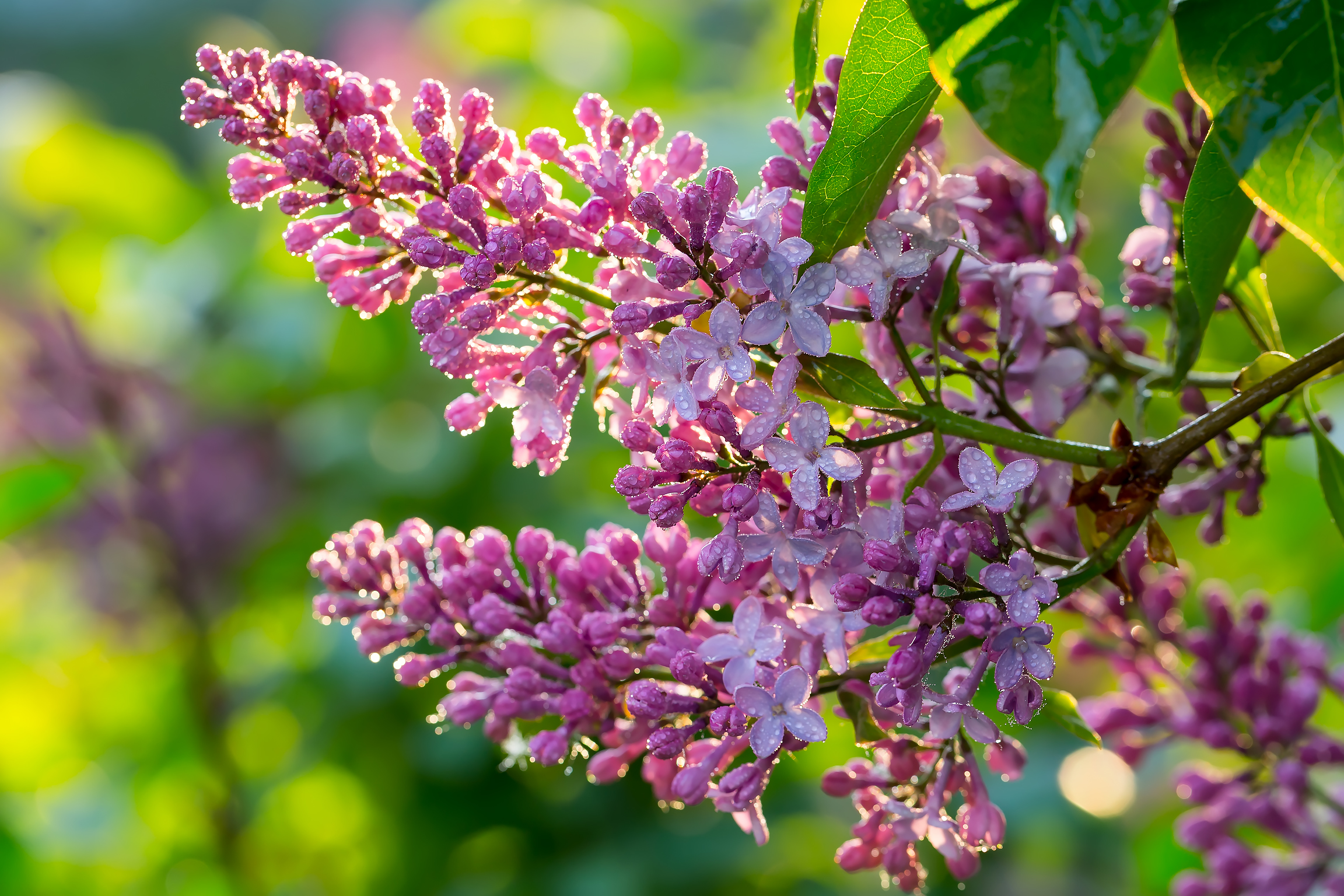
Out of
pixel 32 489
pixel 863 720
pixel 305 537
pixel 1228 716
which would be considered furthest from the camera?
pixel 305 537

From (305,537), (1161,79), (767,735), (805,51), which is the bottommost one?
(767,735)

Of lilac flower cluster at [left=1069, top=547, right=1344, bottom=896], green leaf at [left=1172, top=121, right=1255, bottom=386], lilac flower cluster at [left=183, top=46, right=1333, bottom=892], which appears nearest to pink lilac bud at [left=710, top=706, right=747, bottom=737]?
lilac flower cluster at [left=183, top=46, right=1333, bottom=892]

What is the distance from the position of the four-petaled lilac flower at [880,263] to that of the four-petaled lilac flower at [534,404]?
18 cm

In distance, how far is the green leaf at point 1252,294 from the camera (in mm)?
736

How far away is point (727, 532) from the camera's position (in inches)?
23.2

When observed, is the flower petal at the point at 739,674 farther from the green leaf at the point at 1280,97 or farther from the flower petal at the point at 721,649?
the green leaf at the point at 1280,97

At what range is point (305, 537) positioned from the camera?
213 centimetres

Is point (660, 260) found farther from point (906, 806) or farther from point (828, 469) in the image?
point (906, 806)

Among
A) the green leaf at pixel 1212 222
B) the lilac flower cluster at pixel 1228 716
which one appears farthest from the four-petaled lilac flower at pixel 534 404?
the lilac flower cluster at pixel 1228 716

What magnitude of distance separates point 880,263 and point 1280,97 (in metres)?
0.19

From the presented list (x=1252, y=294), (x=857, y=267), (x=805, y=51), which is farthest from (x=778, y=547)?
(x=1252, y=294)

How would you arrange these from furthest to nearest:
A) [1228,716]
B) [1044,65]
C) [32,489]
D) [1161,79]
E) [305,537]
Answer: [305,537]
[32,489]
[1228,716]
[1161,79]
[1044,65]

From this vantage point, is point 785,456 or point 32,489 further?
point 32,489

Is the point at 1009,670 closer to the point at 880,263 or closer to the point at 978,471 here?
the point at 978,471
